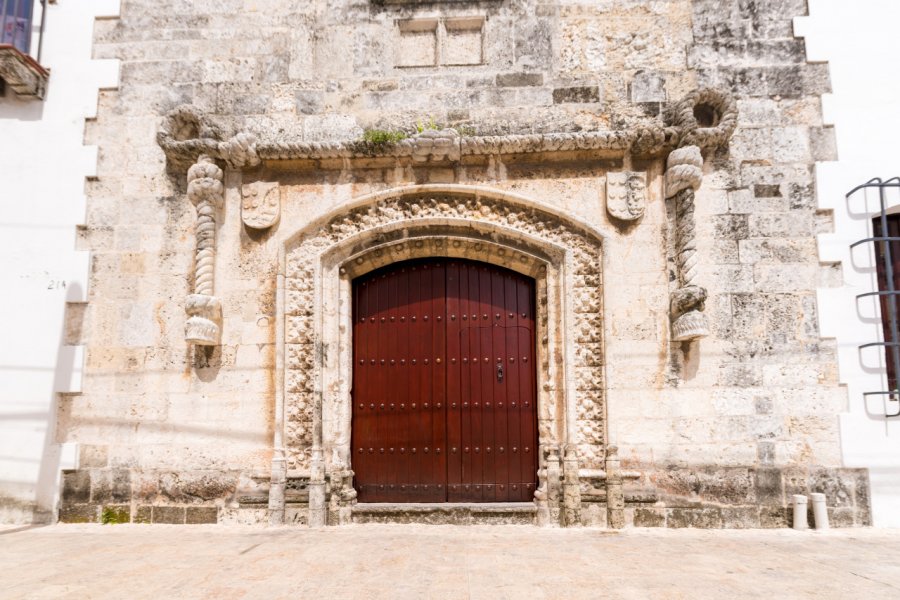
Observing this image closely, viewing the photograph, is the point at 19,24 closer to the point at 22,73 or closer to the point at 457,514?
the point at 22,73

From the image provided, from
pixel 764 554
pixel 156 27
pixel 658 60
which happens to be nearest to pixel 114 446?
pixel 156 27

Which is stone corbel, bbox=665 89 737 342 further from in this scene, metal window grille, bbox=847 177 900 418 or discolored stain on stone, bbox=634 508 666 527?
discolored stain on stone, bbox=634 508 666 527

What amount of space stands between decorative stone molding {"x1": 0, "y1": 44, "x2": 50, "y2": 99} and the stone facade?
0.57 m

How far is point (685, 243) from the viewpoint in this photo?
184 inches

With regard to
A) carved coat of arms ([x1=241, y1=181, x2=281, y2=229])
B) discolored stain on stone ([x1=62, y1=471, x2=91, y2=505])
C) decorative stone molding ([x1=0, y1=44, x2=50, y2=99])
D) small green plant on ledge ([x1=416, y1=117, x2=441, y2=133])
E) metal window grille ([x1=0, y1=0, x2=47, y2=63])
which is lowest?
discolored stain on stone ([x1=62, y1=471, x2=91, y2=505])

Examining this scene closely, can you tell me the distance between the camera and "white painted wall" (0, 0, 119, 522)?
188 inches

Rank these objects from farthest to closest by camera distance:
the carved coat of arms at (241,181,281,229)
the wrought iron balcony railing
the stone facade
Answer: the wrought iron balcony railing → the carved coat of arms at (241,181,281,229) → the stone facade

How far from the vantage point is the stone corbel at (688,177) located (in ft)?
14.8

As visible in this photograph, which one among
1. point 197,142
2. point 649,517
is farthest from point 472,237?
point 649,517

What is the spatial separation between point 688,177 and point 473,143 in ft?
5.30

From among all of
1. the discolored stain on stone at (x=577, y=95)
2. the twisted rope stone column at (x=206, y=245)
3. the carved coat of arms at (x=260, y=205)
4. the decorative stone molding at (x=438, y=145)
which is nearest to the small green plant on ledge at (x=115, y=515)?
the twisted rope stone column at (x=206, y=245)

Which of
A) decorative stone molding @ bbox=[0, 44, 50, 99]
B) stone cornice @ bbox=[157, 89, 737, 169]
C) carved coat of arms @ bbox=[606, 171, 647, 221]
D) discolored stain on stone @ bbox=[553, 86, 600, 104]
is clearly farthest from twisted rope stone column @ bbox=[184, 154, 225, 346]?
carved coat of arms @ bbox=[606, 171, 647, 221]

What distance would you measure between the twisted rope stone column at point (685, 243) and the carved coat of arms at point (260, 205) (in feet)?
9.97

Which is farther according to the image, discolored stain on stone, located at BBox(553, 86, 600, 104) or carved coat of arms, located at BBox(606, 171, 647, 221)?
discolored stain on stone, located at BBox(553, 86, 600, 104)
